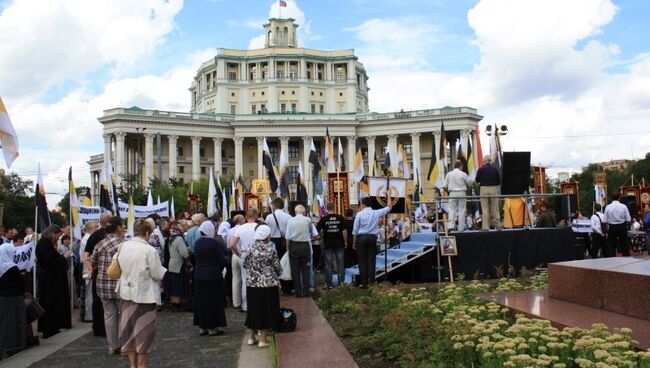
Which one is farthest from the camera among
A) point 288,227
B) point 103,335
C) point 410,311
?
point 288,227

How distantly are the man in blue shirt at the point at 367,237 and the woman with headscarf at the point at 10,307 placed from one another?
7.28 meters

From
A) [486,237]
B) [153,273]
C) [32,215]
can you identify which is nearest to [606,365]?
[153,273]

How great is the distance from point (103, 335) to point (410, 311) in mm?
5731

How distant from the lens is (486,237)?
1587 centimetres

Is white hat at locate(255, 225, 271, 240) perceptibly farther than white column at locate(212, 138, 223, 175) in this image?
No

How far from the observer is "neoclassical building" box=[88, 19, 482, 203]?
90938 mm

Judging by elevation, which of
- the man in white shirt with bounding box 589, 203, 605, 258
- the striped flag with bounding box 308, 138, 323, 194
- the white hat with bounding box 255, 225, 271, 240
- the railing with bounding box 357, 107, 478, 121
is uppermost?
the railing with bounding box 357, 107, 478, 121

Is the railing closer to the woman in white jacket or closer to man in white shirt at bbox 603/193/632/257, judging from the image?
man in white shirt at bbox 603/193/632/257

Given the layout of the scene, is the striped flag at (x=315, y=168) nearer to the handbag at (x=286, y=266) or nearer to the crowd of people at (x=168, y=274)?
the crowd of people at (x=168, y=274)

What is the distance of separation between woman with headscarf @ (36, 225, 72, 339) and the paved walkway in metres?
0.73

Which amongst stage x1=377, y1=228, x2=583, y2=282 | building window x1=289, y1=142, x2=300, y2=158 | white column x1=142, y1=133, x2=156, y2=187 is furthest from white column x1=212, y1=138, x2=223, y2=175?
stage x1=377, y1=228, x2=583, y2=282

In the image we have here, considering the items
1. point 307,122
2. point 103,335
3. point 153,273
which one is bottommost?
point 103,335

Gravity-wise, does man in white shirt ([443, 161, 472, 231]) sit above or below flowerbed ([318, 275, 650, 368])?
above

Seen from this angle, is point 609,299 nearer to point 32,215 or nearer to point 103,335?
point 103,335
